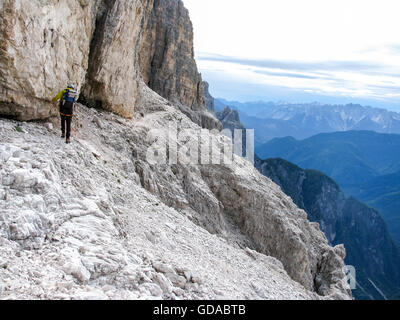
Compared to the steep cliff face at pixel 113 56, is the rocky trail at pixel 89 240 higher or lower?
lower

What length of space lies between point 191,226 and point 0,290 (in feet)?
41.0

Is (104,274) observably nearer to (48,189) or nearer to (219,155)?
(48,189)

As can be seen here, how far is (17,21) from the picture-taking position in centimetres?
1468

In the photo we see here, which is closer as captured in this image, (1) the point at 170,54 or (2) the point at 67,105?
(2) the point at 67,105

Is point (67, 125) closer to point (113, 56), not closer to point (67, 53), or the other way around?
point (67, 53)

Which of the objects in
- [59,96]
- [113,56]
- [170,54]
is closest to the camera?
[59,96]

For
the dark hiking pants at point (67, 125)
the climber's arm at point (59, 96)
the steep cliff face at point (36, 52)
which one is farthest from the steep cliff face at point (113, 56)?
the dark hiking pants at point (67, 125)

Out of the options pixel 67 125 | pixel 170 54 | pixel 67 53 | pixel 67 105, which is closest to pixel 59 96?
pixel 67 105

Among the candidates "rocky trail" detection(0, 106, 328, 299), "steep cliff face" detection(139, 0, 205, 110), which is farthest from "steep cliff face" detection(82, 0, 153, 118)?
"steep cliff face" detection(139, 0, 205, 110)

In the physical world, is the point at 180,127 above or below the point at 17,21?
below

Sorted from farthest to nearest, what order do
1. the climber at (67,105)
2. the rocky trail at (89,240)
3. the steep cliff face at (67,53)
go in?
the climber at (67,105)
the steep cliff face at (67,53)
the rocky trail at (89,240)

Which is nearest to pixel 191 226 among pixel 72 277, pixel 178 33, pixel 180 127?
pixel 72 277

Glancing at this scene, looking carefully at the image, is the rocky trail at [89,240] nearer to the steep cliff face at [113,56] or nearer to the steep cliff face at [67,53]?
the steep cliff face at [67,53]

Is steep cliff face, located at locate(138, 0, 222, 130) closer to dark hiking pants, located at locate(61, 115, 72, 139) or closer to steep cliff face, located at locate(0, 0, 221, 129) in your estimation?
steep cliff face, located at locate(0, 0, 221, 129)
